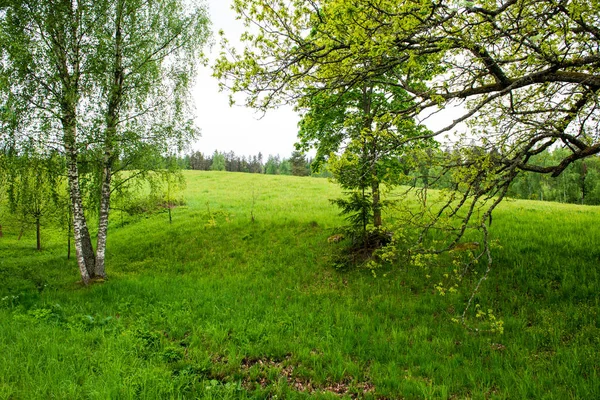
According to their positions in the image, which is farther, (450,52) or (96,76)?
(96,76)

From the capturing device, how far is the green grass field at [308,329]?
4922 millimetres

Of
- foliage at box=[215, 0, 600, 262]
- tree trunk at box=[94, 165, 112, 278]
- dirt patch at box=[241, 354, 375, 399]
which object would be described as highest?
foliage at box=[215, 0, 600, 262]

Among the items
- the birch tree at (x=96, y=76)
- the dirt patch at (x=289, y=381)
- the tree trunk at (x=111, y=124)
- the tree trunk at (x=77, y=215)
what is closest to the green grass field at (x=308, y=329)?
the dirt patch at (x=289, y=381)

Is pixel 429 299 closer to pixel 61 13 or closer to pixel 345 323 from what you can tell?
pixel 345 323

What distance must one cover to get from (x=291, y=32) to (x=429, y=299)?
24.2 ft

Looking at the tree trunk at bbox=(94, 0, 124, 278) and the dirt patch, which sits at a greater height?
the tree trunk at bbox=(94, 0, 124, 278)

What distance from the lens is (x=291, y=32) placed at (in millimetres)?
6016

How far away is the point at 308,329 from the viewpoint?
7.22 metres

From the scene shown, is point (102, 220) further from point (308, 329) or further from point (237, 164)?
point (237, 164)

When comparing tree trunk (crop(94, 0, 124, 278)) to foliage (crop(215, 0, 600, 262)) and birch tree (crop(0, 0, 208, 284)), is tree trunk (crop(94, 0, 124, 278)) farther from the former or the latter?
foliage (crop(215, 0, 600, 262))

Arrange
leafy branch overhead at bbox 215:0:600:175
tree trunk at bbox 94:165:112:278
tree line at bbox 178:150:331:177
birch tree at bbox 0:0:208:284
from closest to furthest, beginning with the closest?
leafy branch overhead at bbox 215:0:600:175
birch tree at bbox 0:0:208:284
tree trunk at bbox 94:165:112:278
tree line at bbox 178:150:331:177

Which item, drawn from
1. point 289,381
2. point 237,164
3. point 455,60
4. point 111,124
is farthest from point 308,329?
point 237,164

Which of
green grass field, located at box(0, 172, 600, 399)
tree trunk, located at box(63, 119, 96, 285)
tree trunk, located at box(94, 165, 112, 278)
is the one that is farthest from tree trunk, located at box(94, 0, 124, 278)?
green grass field, located at box(0, 172, 600, 399)

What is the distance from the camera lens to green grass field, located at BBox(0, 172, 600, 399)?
492cm
